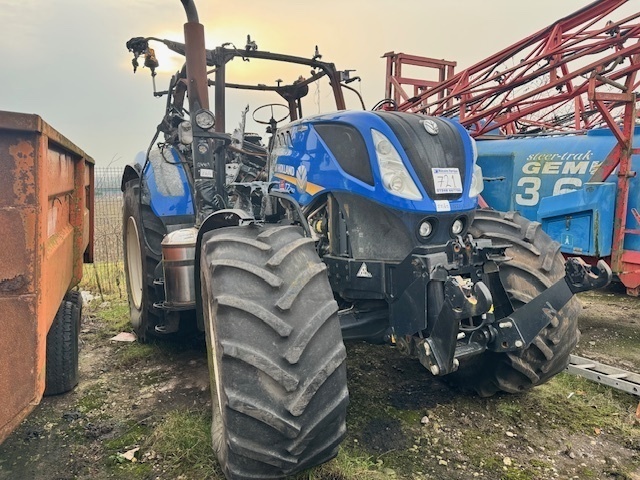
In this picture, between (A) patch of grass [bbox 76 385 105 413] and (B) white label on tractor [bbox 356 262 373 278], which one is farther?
(A) patch of grass [bbox 76 385 105 413]

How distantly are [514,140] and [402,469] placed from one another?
4.84 m

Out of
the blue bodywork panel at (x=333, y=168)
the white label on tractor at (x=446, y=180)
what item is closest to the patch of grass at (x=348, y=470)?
the blue bodywork panel at (x=333, y=168)

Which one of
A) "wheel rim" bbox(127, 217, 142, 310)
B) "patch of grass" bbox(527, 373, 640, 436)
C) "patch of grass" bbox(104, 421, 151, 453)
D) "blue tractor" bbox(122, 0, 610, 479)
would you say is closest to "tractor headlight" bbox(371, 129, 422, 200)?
"blue tractor" bbox(122, 0, 610, 479)

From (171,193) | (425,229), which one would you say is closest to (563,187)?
(425,229)

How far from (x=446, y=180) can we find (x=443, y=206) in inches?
5.5

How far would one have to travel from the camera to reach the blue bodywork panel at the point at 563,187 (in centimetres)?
504

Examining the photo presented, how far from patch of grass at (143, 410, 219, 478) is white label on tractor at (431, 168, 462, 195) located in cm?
180

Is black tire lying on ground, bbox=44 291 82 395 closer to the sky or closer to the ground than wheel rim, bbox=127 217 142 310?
closer to the ground

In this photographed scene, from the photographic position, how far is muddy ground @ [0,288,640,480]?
104 inches

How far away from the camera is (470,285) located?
2.43 meters

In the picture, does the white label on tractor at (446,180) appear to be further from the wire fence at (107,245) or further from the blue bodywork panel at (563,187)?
the wire fence at (107,245)

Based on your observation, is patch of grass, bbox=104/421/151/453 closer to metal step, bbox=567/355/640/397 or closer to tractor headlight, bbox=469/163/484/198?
tractor headlight, bbox=469/163/484/198

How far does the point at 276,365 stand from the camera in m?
2.00

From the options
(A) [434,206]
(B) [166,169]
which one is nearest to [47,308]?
(A) [434,206]
